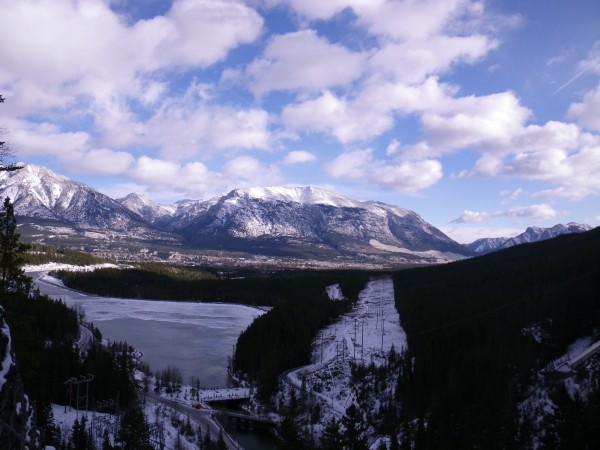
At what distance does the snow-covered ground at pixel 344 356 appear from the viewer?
68.4 meters

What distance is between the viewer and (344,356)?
3295 inches

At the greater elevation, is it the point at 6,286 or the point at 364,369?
the point at 6,286

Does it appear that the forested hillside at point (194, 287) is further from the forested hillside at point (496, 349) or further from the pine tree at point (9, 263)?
the pine tree at point (9, 263)

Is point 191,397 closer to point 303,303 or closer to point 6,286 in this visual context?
point 6,286

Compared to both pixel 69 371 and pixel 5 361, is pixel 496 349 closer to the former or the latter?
pixel 69 371

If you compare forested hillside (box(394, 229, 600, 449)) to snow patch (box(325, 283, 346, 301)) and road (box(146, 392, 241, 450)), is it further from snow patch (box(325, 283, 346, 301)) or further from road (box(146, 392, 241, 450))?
snow patch (box(325, 283, 346, 301))

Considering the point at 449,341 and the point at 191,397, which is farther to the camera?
the point at 449,341

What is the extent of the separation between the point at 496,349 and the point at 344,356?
974 inches

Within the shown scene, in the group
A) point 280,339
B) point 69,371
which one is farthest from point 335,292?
point 69,371

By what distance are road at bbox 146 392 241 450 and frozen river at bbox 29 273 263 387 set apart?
1336 centimetres

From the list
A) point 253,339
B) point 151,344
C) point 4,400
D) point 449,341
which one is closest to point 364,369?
point 449,341

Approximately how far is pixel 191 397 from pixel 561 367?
49.7 metres

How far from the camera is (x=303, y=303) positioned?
122 metres

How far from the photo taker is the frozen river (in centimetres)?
8862
